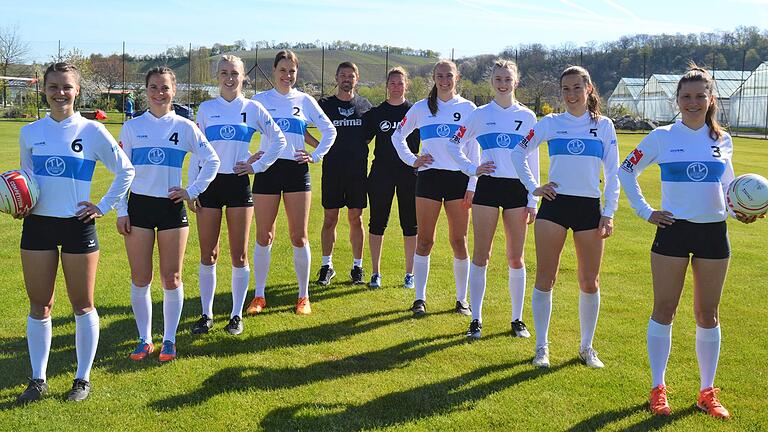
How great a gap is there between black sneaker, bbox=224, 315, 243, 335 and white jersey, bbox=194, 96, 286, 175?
135 centimetres

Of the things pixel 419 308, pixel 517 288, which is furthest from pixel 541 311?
pixel 419 308

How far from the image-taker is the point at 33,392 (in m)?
4.35

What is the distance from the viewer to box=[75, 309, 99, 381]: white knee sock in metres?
4.43

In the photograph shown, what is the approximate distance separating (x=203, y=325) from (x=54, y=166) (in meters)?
2.17

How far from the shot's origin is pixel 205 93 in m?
45.8

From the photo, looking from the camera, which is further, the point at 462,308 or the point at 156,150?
the point at 462,308

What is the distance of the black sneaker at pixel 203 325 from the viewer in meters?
5.80

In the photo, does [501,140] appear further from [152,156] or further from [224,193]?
[152,156]

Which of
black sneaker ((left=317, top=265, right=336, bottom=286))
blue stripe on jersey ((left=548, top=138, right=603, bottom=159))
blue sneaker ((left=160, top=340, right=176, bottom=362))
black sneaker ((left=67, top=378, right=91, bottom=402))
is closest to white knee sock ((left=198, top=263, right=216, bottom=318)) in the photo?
blue sneaker ((left=160, top=340, right=176, bottom=362))

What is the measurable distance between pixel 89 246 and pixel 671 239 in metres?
3.84

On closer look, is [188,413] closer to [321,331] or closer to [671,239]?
[321,331]

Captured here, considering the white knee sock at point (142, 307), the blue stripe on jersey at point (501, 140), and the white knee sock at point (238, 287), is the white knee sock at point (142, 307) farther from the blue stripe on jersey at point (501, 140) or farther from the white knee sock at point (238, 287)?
the blue stripe on jersey at point (501, 140)

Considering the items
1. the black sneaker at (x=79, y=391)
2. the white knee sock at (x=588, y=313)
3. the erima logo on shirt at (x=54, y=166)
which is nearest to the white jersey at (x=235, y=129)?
the erima logo on shirt at (x=54, y=166)

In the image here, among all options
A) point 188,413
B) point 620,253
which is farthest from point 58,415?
point 620,253
